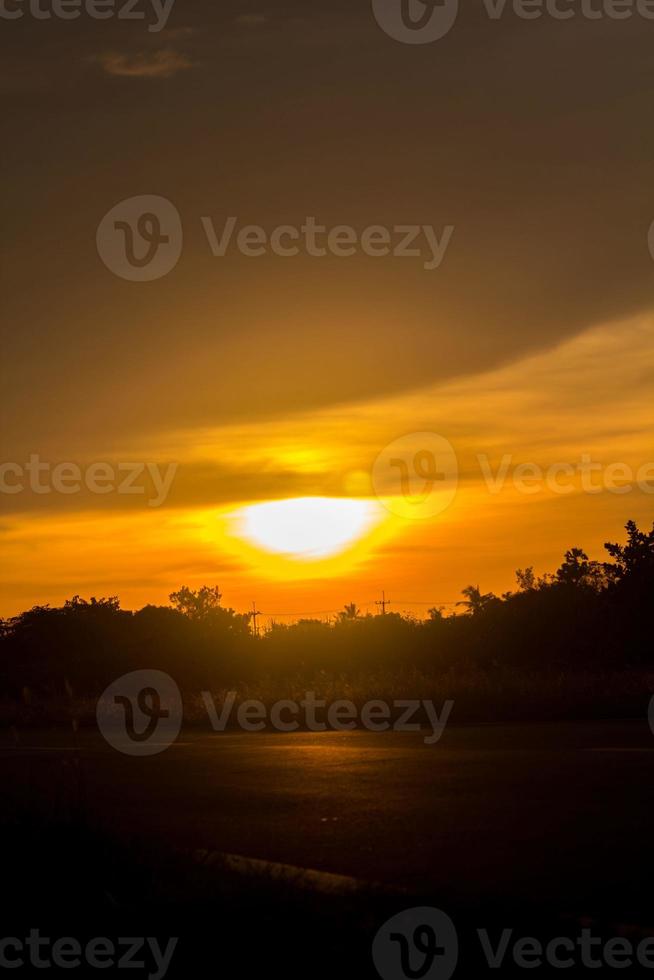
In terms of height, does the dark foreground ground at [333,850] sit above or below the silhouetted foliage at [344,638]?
below

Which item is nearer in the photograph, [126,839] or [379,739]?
[126,839]

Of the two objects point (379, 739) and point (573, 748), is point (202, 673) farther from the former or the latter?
point (573, 748)

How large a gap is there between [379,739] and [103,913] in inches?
466

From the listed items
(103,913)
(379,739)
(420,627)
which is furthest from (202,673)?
(103,913)

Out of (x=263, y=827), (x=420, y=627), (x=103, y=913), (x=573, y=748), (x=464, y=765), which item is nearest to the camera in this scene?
(x=103, y=913)

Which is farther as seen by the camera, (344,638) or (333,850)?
(344,638)

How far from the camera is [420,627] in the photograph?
55.3m

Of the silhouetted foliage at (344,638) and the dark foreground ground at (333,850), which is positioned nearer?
the dark foreground ground at (333,850)

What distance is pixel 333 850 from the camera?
32.3ft

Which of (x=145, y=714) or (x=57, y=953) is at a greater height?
(x=145, y=714)

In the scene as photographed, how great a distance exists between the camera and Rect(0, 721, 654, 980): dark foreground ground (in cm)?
700

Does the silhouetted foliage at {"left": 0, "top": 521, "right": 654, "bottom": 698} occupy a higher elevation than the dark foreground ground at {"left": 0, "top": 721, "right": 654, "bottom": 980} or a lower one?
higher

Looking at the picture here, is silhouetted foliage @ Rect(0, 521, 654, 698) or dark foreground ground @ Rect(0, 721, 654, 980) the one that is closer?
dark foreground ground @ Rect(0, 721, 654, 980)

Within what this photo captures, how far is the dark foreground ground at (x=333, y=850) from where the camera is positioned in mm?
6996
